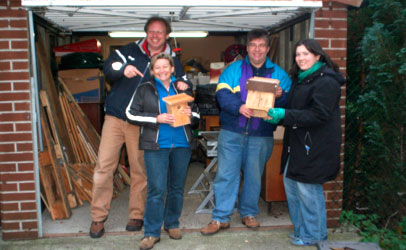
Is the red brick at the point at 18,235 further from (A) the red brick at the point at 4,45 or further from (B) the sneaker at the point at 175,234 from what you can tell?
(A) the red brick at the point at 4,45

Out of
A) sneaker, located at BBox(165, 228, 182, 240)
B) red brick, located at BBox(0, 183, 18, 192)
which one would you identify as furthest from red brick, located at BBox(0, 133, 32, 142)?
sneaker, located at BBox(165, 228, 182, 240)

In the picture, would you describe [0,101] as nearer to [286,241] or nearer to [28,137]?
[28,137]

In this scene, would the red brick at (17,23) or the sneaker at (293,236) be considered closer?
the red brick at (17,23)

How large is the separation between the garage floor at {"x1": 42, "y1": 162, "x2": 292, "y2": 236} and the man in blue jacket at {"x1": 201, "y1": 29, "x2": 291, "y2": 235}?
329 millimetres

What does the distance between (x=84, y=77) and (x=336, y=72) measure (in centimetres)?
452

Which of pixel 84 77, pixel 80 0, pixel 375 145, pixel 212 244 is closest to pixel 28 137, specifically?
pixel 80 0

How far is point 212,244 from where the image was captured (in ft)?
12.3

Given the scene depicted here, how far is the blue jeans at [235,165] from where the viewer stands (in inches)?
153

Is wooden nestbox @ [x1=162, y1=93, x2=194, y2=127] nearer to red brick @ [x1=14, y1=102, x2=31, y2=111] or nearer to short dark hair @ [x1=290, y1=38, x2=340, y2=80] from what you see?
short dark hair @ [x1=290, y1=38, x2=340, y2=80]

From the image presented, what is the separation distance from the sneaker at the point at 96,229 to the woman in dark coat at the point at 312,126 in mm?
1900

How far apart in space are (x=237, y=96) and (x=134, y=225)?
5.53 feet

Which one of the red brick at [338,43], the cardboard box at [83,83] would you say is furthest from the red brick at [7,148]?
the red brick at [338,43]

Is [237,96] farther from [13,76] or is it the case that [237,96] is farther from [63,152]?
[63,152]

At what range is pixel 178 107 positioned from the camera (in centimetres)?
336
